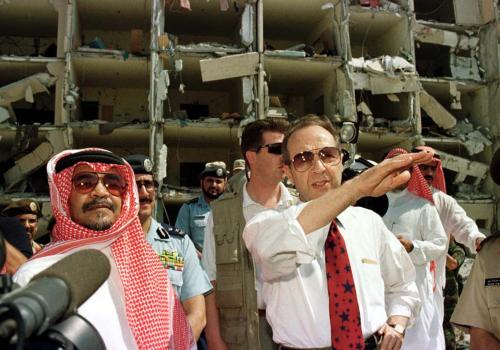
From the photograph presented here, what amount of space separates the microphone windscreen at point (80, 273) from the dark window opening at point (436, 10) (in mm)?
21272

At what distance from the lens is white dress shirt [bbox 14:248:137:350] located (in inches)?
87.4

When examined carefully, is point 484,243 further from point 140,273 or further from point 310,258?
point 140,273

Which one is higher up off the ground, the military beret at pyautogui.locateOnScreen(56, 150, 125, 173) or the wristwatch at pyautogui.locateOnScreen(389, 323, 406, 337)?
the military beret at pyautogui.locateOnScreen(56, 150, 125, 173)

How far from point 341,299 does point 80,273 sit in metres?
1.38

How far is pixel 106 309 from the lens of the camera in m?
2.30

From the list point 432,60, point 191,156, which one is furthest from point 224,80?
point 432,60

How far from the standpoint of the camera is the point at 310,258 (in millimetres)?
2236

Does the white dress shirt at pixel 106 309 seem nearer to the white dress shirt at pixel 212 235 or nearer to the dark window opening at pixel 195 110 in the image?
the white dress shirt at pixel 212 235

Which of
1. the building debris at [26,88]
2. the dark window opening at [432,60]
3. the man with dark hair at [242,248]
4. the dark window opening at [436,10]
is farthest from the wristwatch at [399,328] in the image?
the dark window opening at [436,10]

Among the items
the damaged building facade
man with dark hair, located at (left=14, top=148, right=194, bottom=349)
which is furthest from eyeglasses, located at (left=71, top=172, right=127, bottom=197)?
the damaged building facade

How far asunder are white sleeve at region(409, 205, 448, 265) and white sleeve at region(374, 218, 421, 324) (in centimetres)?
189

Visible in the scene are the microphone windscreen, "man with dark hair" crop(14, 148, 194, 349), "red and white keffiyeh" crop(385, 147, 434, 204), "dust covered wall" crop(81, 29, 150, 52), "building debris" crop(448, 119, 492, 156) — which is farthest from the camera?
"dust covered wall" crop(81, 29, 150, 52)

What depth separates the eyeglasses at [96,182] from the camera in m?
2.72

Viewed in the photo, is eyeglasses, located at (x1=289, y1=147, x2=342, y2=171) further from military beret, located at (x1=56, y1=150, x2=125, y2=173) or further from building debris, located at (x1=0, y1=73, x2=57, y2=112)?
building debris, located at (x1=0, y1=73, x2=57, y2=112)
